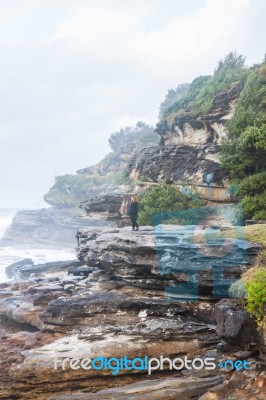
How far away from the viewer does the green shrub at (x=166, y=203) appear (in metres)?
23.1

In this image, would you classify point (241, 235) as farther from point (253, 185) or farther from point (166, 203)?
point (166, 203)

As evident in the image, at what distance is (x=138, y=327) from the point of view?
35.3ft

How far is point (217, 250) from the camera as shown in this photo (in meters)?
12.1

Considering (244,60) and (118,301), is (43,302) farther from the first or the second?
(244,60)

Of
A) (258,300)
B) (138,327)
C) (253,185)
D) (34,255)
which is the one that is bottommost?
(34,255)

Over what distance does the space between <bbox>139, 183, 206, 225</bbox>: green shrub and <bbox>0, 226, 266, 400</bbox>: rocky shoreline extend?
7.68 metres

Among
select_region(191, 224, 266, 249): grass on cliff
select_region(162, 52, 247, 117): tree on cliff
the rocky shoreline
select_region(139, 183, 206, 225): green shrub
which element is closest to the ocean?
select_region(139, 183, 206, 225): green shrub

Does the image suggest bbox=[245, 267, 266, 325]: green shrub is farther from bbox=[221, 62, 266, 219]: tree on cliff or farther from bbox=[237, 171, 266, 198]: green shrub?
bbox=[237, 171, 266, 198]: green shrub

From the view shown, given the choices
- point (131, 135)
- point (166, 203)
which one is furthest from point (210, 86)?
point (131, 135)

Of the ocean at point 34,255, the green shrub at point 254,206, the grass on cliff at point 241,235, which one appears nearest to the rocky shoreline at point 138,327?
the grass on cliff at point 241,235

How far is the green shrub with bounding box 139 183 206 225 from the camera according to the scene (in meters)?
23.1

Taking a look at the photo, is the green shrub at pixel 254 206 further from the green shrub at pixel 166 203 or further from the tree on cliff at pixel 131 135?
the tree on cliff at pixel 131 135

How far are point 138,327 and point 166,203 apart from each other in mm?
13397

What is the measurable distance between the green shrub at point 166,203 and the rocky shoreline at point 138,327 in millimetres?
7681
